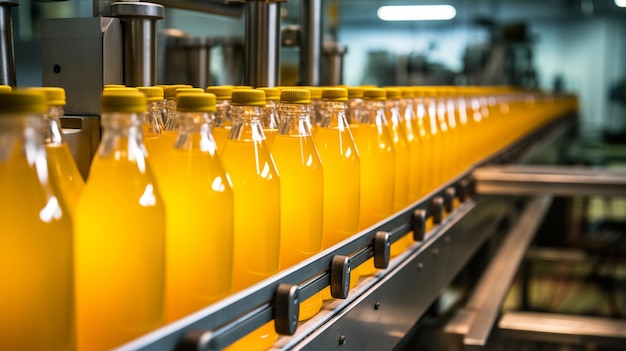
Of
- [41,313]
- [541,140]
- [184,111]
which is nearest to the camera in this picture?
[41,313]

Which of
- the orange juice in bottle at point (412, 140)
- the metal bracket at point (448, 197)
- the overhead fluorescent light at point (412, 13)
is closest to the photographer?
the orange juice in bottle at point (412, 140)

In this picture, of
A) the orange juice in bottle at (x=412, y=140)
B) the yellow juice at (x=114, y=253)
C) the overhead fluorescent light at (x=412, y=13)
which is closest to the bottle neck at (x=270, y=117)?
the yellow juice at (x=114, y=253)

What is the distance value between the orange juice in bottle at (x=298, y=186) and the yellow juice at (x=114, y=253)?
0.82 ft

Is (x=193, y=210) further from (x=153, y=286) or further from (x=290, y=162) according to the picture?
(x=290, y=162)

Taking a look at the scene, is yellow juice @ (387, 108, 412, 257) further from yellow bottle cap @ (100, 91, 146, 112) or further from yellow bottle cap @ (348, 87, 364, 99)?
yellow bottle cap @ (100, 91, 146, 112)

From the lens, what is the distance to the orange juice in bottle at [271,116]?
2.62 feet

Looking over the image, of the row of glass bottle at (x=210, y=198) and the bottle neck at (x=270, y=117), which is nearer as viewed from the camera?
the row of glass bottle at (x=210, y=198)

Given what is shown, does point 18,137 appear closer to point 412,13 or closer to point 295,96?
point 295,96

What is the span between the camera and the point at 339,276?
79 cm

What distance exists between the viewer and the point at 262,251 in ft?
2.21

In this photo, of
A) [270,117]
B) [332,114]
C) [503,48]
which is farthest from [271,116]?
[503,48]

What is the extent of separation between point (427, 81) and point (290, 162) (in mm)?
6835

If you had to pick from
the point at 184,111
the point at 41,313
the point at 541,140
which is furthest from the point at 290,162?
the point at 541,140

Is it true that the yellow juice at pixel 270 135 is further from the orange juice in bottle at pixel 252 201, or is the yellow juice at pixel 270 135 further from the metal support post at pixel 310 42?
the metal support post at pixel 310 42
